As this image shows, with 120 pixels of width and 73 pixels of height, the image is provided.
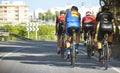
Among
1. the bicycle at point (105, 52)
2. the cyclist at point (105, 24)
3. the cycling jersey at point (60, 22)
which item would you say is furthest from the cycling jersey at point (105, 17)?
the cycling jersey at point (60, 22)

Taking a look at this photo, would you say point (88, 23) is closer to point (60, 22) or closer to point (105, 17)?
point (60, 22)

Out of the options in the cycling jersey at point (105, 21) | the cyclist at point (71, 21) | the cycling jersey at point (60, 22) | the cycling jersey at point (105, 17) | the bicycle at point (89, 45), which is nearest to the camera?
the cycling jersey at point (105, 21)

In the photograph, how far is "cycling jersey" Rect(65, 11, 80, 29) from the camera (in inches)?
677

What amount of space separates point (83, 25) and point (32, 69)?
5366 millimetres

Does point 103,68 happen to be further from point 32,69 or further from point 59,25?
point 59,25

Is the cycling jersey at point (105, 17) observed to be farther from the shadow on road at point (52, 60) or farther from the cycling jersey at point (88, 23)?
the cycling jersey at point (88, 23)

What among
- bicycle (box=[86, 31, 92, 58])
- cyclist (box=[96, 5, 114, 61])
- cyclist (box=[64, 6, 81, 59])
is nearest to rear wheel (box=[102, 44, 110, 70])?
cyclist (box=[96, 5, 114, 61])

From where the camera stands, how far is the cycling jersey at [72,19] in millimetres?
17194

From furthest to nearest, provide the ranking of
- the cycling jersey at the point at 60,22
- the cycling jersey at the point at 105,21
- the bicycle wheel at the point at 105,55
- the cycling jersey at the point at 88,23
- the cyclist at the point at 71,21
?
the cycling jersey at the point at 60,22 < the cycling jersey at the point at 88,23 < the cyclist at the point at 71,21 < the cycling jersey at the point at 105,21 < the bicycle wheel at the point at 105,55

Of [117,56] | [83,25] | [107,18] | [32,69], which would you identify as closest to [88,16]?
[83,25]

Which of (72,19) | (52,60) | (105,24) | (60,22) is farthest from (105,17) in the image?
(60,22)

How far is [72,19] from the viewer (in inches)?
679

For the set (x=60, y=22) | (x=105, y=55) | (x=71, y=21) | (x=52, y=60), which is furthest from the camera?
(x=60, y=22)

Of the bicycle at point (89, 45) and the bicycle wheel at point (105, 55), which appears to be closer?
the bicycle wheel at point (105, 55)
